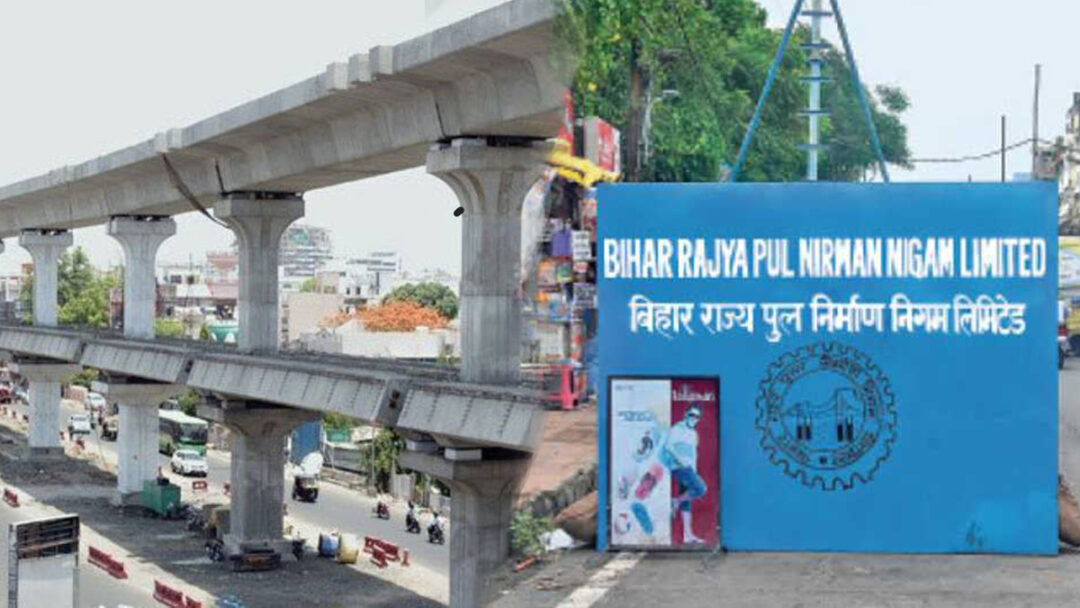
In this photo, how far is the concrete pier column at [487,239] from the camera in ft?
106

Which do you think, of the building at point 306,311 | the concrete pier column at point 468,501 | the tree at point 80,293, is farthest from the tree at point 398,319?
the concrete pier column at point 468,501

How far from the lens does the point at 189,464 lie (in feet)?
261

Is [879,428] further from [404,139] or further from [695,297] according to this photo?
[404,139]

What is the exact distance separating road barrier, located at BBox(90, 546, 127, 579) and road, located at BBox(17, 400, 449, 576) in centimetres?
891

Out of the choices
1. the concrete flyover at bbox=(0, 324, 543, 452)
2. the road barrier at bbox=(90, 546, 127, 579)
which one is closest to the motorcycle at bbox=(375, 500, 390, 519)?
the concrete flyover at bbox=(0, 324, 543, 452)

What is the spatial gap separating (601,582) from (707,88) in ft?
11.3

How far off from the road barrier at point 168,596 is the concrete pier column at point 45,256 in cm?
5188

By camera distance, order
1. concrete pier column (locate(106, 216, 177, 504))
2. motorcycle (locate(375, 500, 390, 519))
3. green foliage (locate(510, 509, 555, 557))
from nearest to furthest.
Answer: green foliage (locate(510, 509, 555, 557)) < motorcycle (locate(375, 500, 390, 519)) < concrete pier column (locate(106, 216, 177, 504))

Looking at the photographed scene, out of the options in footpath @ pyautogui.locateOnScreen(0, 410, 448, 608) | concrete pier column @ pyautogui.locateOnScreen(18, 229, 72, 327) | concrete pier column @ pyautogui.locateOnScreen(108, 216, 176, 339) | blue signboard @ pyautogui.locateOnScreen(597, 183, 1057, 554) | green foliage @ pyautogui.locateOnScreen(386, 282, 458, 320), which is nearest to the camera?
blue signboard @ pyautogui.locateOnScreen(597, 183, 1057, 554)

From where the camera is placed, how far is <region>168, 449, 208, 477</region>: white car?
7931cm

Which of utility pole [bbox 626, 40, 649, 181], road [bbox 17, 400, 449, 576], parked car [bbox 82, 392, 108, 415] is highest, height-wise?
utility pole [bbox 626, 40, 649, 181]

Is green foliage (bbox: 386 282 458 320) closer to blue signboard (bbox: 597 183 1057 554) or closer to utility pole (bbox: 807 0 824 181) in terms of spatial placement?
utility pole (bbox: 807 0 824 181)

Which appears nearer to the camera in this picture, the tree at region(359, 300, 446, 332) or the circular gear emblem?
the circular gear emblem

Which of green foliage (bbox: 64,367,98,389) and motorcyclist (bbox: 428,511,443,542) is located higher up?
green foliage (bbox: 64,367,98,389)
